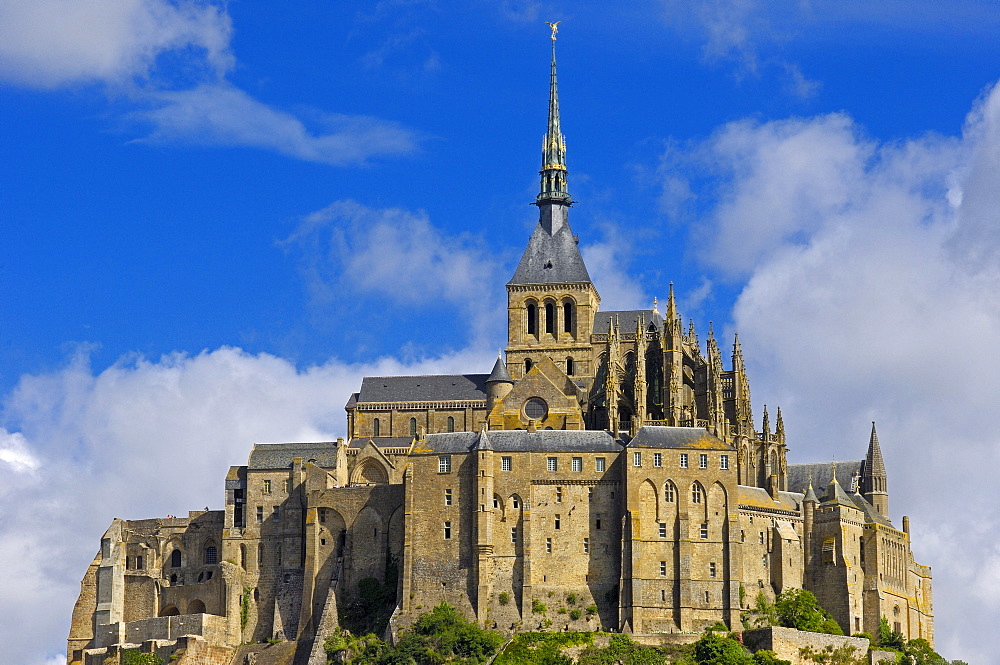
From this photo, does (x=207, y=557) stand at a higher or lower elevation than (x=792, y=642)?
higher

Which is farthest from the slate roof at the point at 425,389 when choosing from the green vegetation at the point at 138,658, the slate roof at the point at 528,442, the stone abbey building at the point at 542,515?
the green vegetation at the point at 138,658

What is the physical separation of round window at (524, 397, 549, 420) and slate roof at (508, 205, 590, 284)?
13.2m

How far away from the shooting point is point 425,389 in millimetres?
153500

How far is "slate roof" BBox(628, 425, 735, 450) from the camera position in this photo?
135m

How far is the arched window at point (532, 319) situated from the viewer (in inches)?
6132

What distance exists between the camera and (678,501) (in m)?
134

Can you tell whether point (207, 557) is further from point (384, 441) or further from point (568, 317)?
point (568, 317)

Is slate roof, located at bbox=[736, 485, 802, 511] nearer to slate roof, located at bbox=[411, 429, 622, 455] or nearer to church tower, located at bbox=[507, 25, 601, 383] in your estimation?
slate roof, located at bbox=[411, 429, 622, 455]

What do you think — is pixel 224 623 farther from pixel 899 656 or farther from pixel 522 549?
pixel 899 656

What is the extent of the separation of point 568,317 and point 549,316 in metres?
1.47

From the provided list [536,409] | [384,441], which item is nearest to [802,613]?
[536,409]

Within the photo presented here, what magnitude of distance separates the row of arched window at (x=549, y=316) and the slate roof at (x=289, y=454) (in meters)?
18.7

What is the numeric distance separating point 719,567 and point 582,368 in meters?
24.9

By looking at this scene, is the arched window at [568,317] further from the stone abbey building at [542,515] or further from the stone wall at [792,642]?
the stone wall at [792,642]
